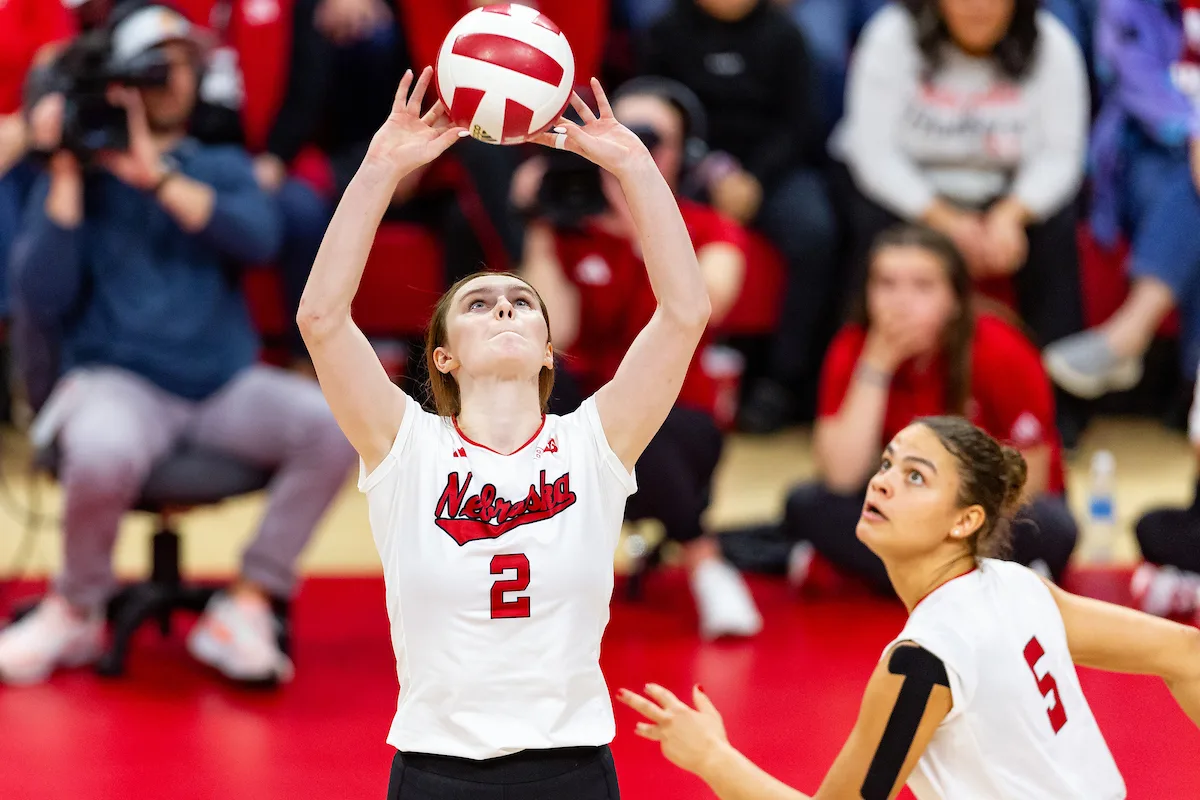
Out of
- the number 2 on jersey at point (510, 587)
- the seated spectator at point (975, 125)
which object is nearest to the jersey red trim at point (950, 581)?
the number 2 on jersey at point (510, 587)

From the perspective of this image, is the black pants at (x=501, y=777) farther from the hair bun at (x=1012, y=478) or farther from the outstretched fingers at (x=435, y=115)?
the outstretched fingers at (x=435, y=115)

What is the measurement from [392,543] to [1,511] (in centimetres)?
424

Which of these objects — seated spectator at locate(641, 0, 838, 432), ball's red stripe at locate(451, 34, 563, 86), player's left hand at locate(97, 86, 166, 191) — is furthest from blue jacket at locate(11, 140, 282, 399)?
seated spectator at locate(641, 0, 838, 432)

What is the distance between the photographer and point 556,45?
292 centimetres

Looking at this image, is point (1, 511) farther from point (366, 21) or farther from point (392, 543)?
point (392, 543)

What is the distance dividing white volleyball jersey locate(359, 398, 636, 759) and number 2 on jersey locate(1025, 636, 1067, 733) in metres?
0.68

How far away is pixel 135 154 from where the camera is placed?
15.0 ft

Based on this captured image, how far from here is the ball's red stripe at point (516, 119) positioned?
110 inches

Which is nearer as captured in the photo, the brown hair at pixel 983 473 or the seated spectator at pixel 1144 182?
the brown hair at pixel 983 473

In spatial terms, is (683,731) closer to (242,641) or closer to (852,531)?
(242,641)

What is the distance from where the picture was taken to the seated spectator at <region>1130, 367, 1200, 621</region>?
4867 millimetres

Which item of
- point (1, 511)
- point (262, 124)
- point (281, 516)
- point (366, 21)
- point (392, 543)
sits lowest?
point (1, 511)

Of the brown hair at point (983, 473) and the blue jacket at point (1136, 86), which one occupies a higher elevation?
the blue jacket at point (1136, 86)

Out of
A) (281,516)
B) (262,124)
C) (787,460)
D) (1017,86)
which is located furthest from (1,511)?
(1017,86)
